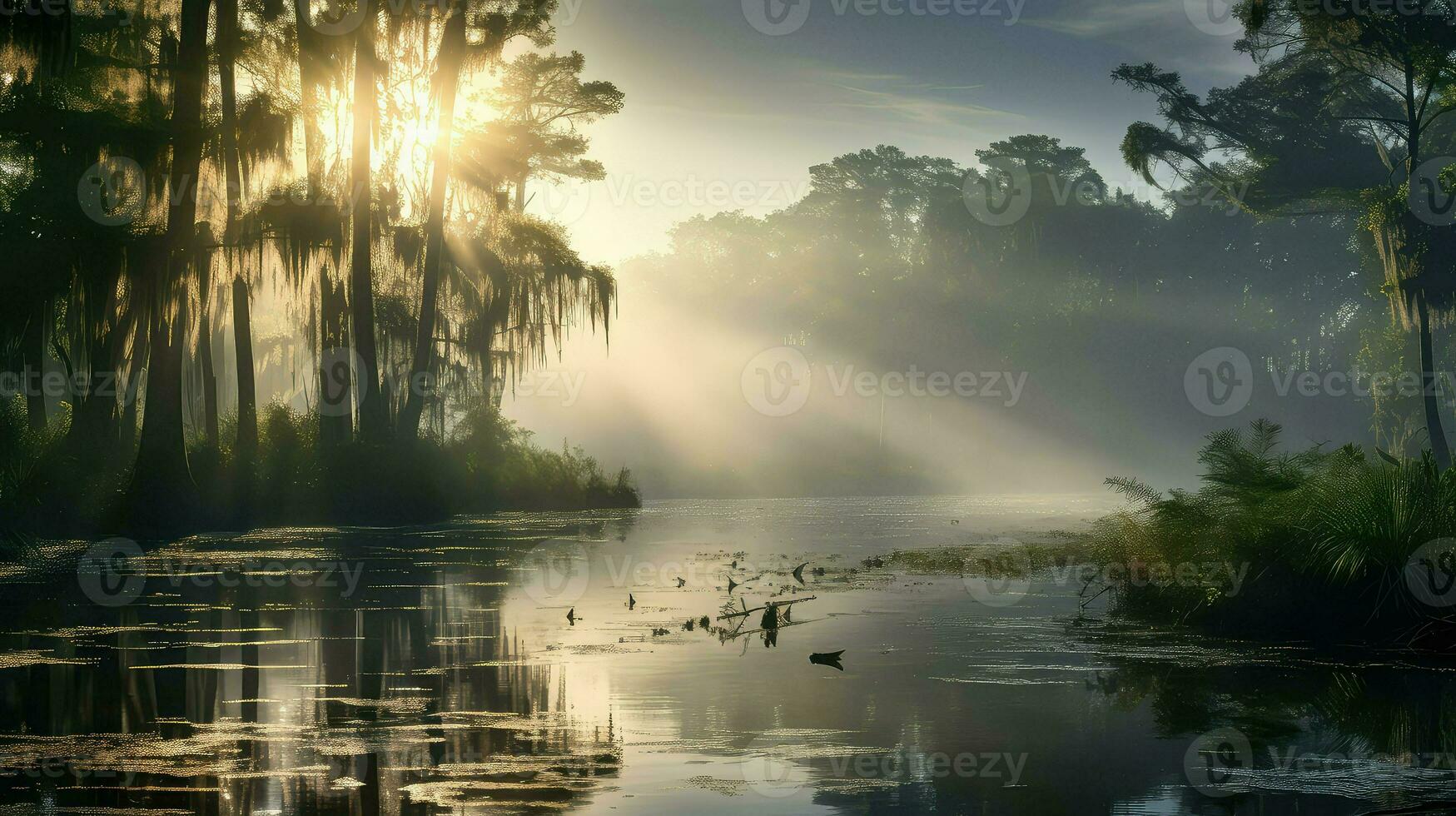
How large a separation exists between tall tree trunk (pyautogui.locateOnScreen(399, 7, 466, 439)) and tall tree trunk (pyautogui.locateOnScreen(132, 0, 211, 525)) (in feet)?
38.8

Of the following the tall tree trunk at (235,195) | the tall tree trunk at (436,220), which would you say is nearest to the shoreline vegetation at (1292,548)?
the tall tree trunk at (235,195)

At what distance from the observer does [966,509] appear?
58125mm

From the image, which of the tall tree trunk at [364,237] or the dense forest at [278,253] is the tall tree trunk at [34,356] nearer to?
the dense forest at [278,253]

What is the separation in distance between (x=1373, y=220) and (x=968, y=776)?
101 ft

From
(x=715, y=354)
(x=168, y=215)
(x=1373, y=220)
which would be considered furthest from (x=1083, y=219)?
(x=168, y=215)

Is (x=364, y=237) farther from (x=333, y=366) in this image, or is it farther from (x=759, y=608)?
(x=759, y=608)

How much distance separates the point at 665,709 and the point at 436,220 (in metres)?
36.2

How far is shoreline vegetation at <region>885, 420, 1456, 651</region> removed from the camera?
43.2 feet

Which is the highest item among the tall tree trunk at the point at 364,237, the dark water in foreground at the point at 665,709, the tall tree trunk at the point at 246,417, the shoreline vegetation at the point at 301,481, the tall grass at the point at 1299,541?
the tall tree trunk at the point at 364,237

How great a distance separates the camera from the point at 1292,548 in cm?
1410

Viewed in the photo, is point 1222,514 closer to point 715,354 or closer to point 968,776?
point 968,776

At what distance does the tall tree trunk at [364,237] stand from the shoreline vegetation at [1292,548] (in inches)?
1048

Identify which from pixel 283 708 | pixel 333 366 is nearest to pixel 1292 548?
pixel 283 708

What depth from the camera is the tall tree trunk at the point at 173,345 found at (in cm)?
2986
